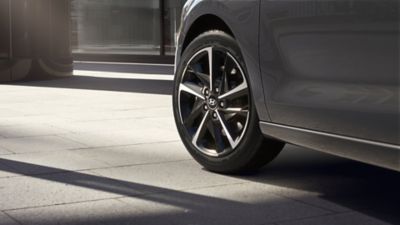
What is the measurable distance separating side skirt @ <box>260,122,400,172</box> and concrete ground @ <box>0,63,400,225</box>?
13.8 inches

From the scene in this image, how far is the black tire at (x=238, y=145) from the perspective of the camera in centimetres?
469

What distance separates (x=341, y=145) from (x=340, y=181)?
96cm

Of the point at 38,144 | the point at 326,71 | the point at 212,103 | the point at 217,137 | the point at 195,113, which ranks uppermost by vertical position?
the point at 326,71

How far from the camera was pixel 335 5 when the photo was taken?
12.7 feet

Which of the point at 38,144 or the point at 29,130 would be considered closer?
the point at 38,144

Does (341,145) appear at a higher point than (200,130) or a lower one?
higher

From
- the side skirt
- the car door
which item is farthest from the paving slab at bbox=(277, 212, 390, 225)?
the car door

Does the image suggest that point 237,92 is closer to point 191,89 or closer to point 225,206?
point 191,89

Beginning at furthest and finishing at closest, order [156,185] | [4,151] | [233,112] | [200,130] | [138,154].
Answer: [4,151] → [138,154] → [200,130] → [233,112] → [156,185]

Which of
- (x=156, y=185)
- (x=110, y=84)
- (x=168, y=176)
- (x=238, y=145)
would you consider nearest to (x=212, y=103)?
(x=238, y=145)

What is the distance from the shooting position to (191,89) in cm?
519

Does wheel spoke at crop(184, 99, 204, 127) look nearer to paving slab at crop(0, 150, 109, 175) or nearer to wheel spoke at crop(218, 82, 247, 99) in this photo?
wheel spoke at crop(218, 82, 247, 99)

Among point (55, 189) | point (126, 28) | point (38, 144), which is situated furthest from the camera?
point (126, 28)

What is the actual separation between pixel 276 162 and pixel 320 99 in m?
1.50
